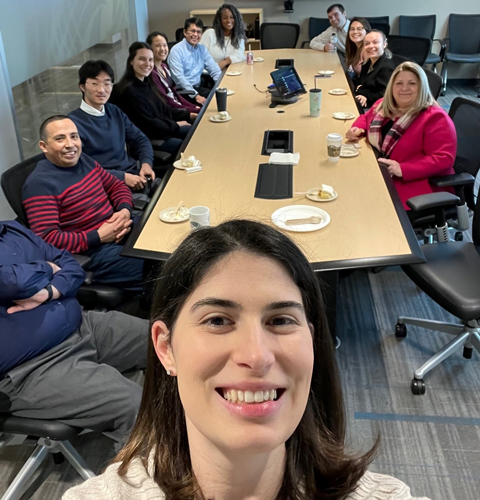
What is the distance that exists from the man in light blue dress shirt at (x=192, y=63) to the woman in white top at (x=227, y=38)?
217mm

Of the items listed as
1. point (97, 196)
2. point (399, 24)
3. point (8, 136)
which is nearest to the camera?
point (97, 196)

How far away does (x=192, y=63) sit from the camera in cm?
479

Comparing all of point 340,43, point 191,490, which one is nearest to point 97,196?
point 191,490

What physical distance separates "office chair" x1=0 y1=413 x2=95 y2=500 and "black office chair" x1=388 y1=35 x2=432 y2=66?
523cm

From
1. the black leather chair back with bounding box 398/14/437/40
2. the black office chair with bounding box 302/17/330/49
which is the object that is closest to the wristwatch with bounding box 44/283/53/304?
the black office chair with bounding box 302/17/330/49

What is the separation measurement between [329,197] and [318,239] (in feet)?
1.24

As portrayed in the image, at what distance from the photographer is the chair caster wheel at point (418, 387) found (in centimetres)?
216

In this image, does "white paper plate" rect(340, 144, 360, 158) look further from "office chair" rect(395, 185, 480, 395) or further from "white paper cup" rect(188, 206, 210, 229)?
"white paper cup" rect(188, 206, 210, 229)

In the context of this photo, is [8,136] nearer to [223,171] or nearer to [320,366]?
[223,171]

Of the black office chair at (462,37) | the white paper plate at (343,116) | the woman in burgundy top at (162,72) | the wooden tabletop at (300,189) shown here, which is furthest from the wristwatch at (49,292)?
the black office chair at (462,37)

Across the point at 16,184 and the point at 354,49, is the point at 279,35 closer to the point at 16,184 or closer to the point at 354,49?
the point at 354,49

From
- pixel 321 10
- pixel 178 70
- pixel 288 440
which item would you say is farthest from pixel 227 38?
pixel 288 440

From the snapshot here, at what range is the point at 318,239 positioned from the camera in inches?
76.9

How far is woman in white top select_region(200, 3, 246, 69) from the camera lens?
5.15 m
